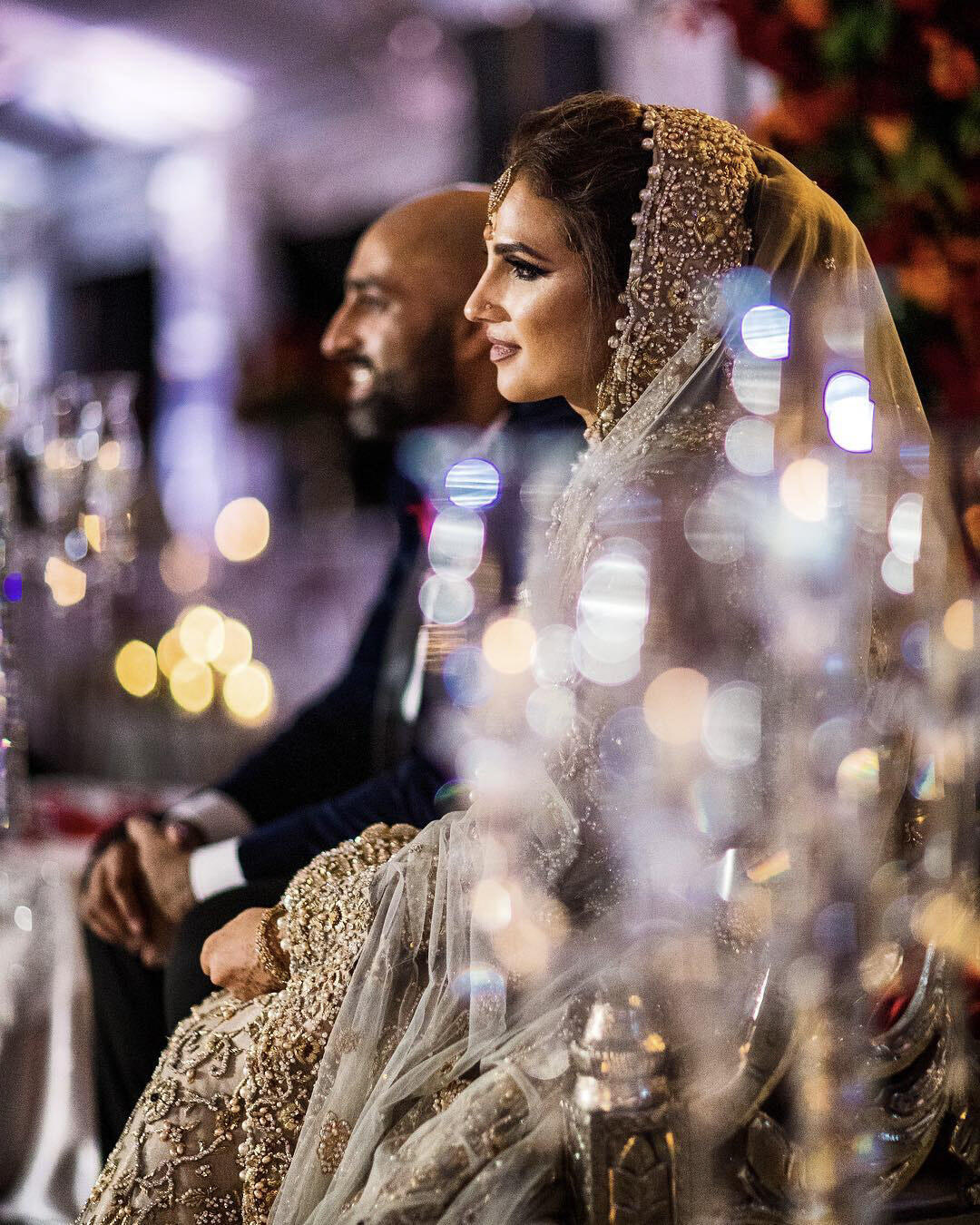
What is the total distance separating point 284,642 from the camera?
213 inches

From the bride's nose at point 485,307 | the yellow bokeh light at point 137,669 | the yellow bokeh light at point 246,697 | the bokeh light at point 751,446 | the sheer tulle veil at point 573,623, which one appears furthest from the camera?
the yellow bokeh light at point 137,669

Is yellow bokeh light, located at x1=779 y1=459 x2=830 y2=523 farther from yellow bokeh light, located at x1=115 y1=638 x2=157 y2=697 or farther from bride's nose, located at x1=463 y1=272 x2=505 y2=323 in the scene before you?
yellow bokeh light, located at x1=115 y1=638 x2=157 y2=697

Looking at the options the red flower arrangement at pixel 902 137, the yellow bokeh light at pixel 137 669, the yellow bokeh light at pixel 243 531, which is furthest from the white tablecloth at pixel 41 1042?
the yellow bokeh light at pixel 243 531

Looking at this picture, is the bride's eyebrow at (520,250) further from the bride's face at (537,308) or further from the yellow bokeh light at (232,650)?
the yellow bokeh light at (232,650)

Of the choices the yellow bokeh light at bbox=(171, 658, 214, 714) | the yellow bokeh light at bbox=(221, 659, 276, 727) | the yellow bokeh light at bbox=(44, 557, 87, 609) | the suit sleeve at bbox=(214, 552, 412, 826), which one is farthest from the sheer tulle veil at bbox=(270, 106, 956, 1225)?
the yellow bokeh light at bbox=(171, 658, 214, 714)

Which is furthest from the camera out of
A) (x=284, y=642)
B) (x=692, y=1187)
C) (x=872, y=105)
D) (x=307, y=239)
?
(x=307, y=239)

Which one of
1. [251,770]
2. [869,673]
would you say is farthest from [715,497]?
[251,770]

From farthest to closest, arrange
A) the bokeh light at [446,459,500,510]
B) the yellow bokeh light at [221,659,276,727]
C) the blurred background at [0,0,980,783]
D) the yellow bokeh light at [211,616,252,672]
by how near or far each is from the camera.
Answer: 1. the yellow bokeh light at [211,616,252,672]
2. the yellow bokeh light at [221,659,276,727]
3. the bokeh light at [446,459,500,510]
4. the blurred background at [0,0,980,783]

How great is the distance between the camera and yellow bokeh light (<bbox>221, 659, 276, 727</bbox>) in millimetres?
3906

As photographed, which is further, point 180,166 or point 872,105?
point 180,166

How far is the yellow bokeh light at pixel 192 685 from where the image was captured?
3994 mm

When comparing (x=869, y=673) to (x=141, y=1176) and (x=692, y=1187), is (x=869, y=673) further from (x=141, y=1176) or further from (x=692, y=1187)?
(x=141, y=1176)

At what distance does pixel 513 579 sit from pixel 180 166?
19.5 ft

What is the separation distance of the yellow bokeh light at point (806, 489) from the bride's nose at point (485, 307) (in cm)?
34
